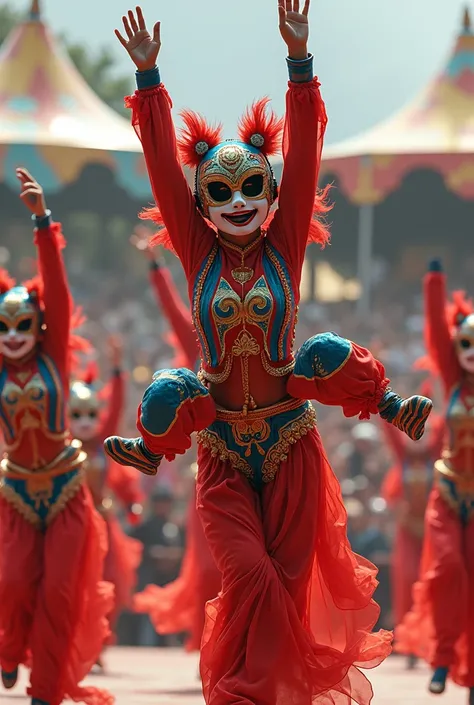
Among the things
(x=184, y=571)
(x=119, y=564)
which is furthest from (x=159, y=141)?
(x=119, y=564)

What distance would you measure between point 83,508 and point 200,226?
2.19 meters

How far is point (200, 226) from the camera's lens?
6750 mm

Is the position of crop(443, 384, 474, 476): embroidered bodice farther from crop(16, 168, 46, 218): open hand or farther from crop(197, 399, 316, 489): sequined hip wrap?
crop(197, 399, 316, 489): sequined hip wrap

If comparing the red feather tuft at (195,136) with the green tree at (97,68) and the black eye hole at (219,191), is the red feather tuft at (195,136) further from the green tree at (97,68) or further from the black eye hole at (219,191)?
the green tree at (97,68)

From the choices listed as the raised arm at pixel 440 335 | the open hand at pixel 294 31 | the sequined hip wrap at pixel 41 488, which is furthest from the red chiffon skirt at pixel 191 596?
the open hand at pixel 294 31

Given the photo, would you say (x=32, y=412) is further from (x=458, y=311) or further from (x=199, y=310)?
(x=458, y=311)

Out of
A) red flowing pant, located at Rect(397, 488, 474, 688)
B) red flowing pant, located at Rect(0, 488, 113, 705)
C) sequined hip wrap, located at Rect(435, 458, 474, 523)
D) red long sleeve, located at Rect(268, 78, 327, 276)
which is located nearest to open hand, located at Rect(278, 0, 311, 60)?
red long sleeve, located at Rect(268, 78, 327, 276)

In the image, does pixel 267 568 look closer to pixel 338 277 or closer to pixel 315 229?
pixel 315 229

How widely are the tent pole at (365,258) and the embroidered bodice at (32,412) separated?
565 inches

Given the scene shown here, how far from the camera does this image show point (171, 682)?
34.6 feet

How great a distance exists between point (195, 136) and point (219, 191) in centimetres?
32

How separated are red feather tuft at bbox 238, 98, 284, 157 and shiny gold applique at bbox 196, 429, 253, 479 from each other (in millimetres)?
1189

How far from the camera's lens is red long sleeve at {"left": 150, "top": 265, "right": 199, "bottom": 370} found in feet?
34.8

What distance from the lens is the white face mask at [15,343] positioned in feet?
27.3
